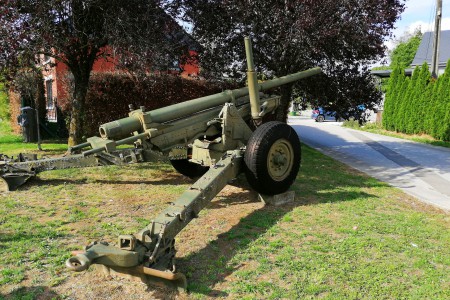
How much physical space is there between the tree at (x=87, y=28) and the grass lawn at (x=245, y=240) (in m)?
2.39

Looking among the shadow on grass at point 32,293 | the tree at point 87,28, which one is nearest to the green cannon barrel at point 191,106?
the tree at point 87,28

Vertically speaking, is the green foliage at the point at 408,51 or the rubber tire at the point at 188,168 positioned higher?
the green foliage at the point at 408,51

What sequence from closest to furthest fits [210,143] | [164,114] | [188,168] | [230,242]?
[230,242] < [164,114] < [210,143] < [188,168]

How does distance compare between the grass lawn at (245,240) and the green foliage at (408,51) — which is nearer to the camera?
the grass lawn at (245,240)

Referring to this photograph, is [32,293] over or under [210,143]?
under

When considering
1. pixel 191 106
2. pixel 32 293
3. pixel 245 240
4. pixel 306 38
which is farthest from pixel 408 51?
pixel 32 293

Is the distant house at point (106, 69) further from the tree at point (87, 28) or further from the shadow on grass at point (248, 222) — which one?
the shadow on grass at point (248, 222)

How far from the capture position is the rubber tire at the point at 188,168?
7.20 m

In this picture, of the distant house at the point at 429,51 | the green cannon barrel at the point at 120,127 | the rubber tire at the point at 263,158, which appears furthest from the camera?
the distant house at the point at 429,51

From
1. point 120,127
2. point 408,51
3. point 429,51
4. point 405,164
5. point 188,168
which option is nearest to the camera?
point 120,127

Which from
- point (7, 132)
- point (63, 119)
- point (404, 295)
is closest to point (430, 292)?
point (404, 295)

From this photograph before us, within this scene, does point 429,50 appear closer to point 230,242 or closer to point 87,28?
point 87,28

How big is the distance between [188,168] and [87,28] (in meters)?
3.65

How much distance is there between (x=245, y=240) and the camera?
14.4ft
